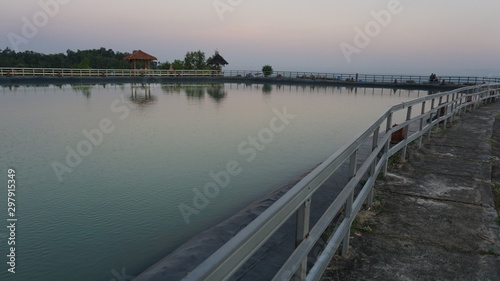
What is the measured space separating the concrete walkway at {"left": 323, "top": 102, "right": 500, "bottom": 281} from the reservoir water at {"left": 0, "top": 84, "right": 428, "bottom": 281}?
1.17 m

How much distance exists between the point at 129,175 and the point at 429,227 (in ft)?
24.3

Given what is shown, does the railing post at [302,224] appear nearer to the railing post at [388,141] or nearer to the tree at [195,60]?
the railing post at [388,141]

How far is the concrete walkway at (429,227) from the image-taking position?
319 cm

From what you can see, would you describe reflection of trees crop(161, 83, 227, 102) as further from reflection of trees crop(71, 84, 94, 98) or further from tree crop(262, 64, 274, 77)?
tree crop(262, 64, 274, 77)

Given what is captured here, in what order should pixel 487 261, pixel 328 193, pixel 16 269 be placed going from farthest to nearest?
pixel 328 193, pixel 16 269, pixel 487 261

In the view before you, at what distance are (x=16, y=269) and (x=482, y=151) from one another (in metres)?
8.53

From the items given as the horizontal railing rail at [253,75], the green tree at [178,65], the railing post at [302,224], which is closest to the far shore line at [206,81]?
the horizontal railing rail at [253,75]

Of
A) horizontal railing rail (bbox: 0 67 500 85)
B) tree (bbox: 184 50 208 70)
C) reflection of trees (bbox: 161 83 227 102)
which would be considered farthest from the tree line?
reflection of trees (bbox: 161 83 227 102)

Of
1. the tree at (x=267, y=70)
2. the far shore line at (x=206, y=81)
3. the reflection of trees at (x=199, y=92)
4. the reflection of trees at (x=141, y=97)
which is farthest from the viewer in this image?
the tree at (x=267, y=70)

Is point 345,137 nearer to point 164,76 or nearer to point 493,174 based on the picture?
point 493,174

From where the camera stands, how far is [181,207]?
7668 millimetres

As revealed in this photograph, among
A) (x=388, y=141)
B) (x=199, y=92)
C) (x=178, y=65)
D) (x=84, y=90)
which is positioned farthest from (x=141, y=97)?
(x=178, y=65)

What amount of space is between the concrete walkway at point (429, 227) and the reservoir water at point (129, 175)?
117cm

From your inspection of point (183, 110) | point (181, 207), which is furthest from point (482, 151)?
point (183, 110)
